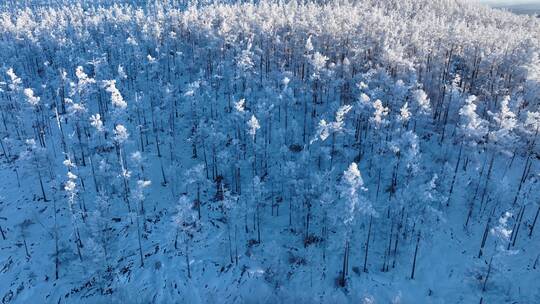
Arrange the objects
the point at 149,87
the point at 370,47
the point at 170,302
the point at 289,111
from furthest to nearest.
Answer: the point at 149,87, the point at 370,47, the point at 289,111, the point at 170,302

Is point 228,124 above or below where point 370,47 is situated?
below

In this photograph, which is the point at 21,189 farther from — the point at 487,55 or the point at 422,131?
the point at 487,55

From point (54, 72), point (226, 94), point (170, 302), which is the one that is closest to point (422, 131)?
point (226, 94)

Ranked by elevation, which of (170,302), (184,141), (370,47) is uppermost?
(370,47)

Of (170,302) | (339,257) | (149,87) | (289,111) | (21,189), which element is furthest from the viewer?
(149,87)

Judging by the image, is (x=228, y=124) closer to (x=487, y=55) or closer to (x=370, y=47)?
(x=370, y=47)

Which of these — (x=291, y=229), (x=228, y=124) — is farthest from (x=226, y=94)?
(x=291, y=229)

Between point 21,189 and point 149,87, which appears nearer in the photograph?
point 21,189
